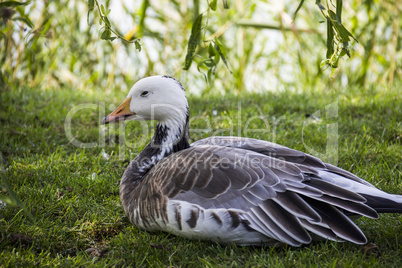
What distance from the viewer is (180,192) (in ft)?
10.7

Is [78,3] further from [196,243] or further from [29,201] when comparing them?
[196,243]

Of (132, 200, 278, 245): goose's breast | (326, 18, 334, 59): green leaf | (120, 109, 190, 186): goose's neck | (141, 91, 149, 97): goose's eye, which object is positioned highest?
(326, 18, 334, 59): green leaf

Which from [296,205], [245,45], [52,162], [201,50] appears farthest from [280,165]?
[245,45]

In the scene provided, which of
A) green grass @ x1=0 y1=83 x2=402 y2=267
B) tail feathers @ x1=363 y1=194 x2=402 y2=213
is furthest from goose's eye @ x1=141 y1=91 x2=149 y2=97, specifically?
tail feathers @ x1=363 y1=194 x2=402 y2=213

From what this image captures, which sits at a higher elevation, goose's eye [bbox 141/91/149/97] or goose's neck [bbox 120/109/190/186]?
goose's eye [bbox 141/91/149/97]

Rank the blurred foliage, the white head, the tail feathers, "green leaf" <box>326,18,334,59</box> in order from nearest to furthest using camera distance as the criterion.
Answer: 1. the tail feathers
2. "green leaf" <box>326,18,334,59</box>
3. the white head
4. the blurred foliage

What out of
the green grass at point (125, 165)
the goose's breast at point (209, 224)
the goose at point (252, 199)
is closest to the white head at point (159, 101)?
the goose at point (252, 199)

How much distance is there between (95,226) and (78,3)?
19.3 feet

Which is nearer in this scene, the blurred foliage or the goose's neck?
the goose's neck

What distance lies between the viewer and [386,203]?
3.07m

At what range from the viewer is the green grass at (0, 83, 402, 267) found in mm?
3084

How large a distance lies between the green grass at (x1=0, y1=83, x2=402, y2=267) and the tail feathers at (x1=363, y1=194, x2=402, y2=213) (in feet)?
0.94

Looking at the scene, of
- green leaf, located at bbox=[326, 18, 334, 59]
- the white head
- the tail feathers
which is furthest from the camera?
the white head

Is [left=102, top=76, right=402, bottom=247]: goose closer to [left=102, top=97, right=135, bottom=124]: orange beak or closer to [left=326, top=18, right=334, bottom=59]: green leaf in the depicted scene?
[left=102, top=97, right=135, bottom=124]: orange beak
